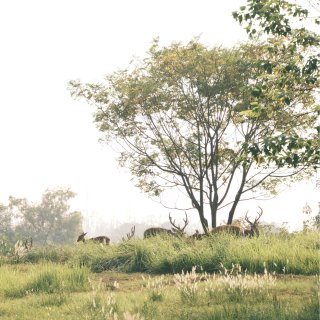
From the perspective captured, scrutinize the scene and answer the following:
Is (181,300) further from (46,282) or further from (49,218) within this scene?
(49,218)

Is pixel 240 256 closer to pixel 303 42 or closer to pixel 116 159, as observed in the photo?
pixel 303 42

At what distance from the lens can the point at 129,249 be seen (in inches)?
617

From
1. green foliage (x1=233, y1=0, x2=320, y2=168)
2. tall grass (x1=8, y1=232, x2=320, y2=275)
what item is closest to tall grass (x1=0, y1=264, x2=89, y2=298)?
tall grass (x1=8, y1=232, x2=320, y2=275)

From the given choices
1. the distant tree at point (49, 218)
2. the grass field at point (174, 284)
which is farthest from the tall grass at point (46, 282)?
the distant tree at point (49, 218)

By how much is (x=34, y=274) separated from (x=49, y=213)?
80.2m

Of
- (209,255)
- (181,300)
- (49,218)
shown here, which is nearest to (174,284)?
(181,300)

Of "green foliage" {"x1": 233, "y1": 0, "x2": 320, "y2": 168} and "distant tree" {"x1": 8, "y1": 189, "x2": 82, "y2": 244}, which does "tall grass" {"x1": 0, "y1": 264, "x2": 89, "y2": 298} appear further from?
"distant tree" {"x1": 8, "y1": 189, "x2": 82, "y2": 244}

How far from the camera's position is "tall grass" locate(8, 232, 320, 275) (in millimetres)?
11344

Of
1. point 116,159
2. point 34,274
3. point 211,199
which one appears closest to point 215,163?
point 211,199

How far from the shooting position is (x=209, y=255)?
42.1 ft

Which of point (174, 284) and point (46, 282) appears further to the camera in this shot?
point (174, 284)

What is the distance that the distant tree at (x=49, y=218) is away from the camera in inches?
3398

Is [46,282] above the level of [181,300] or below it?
above

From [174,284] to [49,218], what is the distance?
269ft
